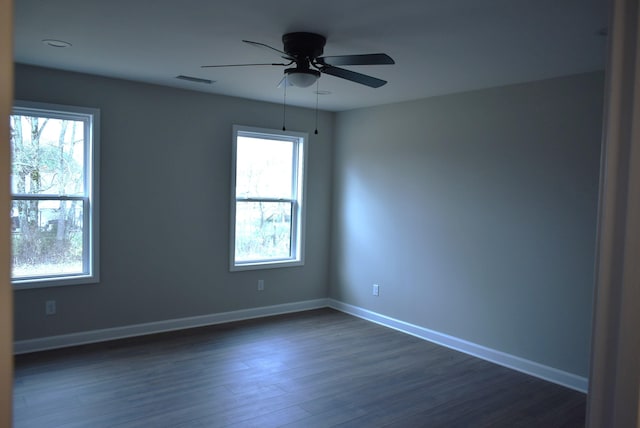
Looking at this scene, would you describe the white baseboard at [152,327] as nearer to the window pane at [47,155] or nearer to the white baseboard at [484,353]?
the white baseboard at [484,353]

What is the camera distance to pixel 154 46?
3.49 m

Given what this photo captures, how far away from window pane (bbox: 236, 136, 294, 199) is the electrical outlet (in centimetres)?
226

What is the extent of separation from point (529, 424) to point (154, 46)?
3953mm

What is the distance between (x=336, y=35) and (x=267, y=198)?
9.83 feet

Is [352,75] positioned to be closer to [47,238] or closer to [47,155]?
[47,155]

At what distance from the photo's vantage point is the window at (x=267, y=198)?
5609mm

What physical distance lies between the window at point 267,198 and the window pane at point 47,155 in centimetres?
167

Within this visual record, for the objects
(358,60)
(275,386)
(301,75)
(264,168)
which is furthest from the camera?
(264,168)

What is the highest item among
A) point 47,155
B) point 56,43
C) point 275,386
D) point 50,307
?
point 56,43

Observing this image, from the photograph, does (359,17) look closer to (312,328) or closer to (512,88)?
(512,88)

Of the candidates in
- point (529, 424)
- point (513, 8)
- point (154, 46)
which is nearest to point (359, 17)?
point (513, 8)

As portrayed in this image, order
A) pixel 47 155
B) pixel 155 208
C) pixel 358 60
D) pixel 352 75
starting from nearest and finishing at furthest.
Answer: pixel 358 60, pixel 352 75, pixel 47 155, pixel 155 208

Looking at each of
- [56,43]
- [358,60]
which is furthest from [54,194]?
[358,60]

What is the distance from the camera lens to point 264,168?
5824 millimetres
